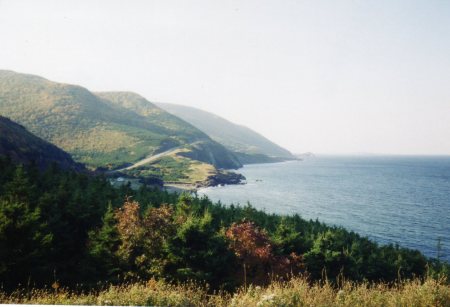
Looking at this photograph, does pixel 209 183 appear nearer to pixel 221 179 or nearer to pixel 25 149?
pixel 221 179

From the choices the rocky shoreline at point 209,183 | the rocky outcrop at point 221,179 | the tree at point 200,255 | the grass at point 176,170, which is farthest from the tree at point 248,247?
the rocky outcrop at point 221,179

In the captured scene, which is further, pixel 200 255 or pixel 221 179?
pixel 221 179

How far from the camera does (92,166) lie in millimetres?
142125

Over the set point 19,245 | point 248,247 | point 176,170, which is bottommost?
point 176,170

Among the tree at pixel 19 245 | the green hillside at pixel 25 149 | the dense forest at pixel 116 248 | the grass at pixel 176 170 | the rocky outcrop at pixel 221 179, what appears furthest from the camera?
the rocky outcrop at pixel 221 179

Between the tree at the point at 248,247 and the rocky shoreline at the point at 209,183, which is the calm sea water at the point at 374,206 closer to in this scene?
the rocky shoreline at the point at 209,183

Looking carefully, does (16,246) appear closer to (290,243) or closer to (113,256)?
(113,256)

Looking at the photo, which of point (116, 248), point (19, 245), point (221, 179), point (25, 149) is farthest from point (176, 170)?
point (19, 245)

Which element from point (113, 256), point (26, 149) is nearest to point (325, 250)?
point (113, 256)

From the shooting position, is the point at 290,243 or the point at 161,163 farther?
the point at 161,163

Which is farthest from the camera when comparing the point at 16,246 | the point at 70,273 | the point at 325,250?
the point at 325,250

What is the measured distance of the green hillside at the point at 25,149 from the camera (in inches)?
2896

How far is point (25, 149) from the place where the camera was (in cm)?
8138

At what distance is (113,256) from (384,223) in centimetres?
7949
